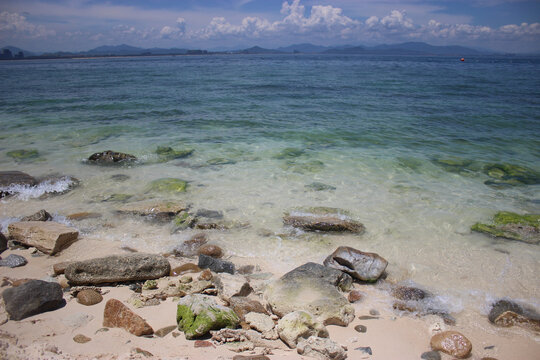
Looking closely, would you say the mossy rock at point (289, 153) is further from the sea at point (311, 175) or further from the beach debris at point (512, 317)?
the beach debris at point (512, 317)

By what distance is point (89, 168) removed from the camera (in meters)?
10.2

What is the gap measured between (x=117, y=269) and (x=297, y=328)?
8.89 ft

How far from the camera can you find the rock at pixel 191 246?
5.93 metres

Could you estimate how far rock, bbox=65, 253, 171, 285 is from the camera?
15.2 feet

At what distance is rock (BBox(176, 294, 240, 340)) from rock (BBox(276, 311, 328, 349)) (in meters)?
0.56

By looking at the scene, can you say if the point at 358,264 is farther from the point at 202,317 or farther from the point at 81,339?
the point at 81,339

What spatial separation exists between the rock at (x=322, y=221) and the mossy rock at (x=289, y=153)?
14.5 ft

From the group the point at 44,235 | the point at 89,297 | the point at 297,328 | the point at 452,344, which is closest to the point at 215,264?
the point at 89,297

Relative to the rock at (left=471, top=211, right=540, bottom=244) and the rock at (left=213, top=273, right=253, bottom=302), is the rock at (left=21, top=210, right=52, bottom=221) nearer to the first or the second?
the rock at (left=213, top=273, right=253, bottom=302)

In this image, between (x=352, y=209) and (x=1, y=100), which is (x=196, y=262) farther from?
(x=1, y=100)

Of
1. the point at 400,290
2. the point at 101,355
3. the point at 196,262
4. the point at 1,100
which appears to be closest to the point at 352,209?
the point at 400,290

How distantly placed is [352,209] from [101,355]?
5873mm

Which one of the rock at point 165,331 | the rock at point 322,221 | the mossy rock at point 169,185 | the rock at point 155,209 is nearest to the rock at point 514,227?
the rock at point 322,221

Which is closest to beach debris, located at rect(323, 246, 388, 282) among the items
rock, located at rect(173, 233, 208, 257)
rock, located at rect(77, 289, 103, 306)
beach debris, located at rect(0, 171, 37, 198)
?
rock, located at rect(173, 233, 208, 257)
